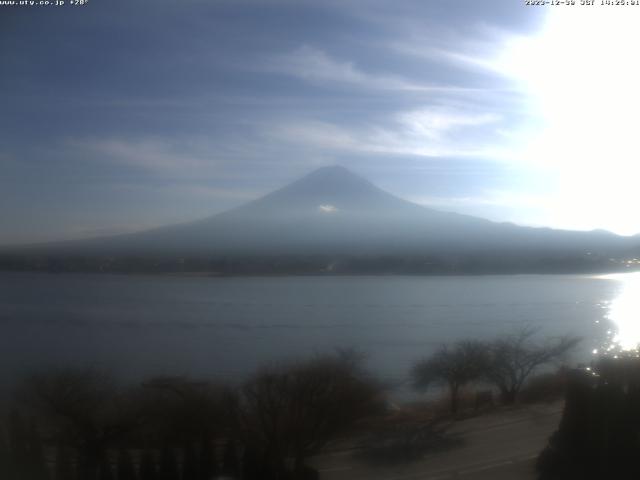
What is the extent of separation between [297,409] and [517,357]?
2728 mm

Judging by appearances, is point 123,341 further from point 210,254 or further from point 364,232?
point 364,232

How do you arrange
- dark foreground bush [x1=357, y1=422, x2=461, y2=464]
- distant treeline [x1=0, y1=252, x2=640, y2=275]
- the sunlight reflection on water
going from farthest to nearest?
distant treeline [x1=0, y1=252, x2=640, y2=275], the sunlight reflection on water, dark foreground bush [x1=357, y1=422, x2=461, y2=464]

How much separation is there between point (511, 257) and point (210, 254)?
414 centimetres

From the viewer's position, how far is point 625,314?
7.50m

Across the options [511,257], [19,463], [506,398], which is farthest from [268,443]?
[511,257]

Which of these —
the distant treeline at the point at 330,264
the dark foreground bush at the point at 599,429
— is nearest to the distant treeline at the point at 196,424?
the dark foreground bush at the point at 599,429

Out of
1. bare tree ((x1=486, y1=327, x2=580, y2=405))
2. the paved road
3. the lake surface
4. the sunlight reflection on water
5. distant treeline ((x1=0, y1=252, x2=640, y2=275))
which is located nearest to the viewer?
the paved road

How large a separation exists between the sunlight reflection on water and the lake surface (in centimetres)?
2

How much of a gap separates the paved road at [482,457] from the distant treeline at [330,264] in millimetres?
2965

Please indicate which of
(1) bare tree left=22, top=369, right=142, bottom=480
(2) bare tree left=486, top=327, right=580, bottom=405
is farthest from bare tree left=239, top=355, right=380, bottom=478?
(2) bare tree left=486, top=327, right=580, bottom=405

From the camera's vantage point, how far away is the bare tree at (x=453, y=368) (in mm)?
6277

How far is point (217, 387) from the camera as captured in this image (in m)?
5.37

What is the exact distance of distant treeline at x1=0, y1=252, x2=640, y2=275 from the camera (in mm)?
8031

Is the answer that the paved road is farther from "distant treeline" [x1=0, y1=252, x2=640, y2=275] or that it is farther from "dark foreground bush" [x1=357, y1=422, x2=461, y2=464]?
"distant treeline" [x1=0, y1=252, x2=640, y2=275]
